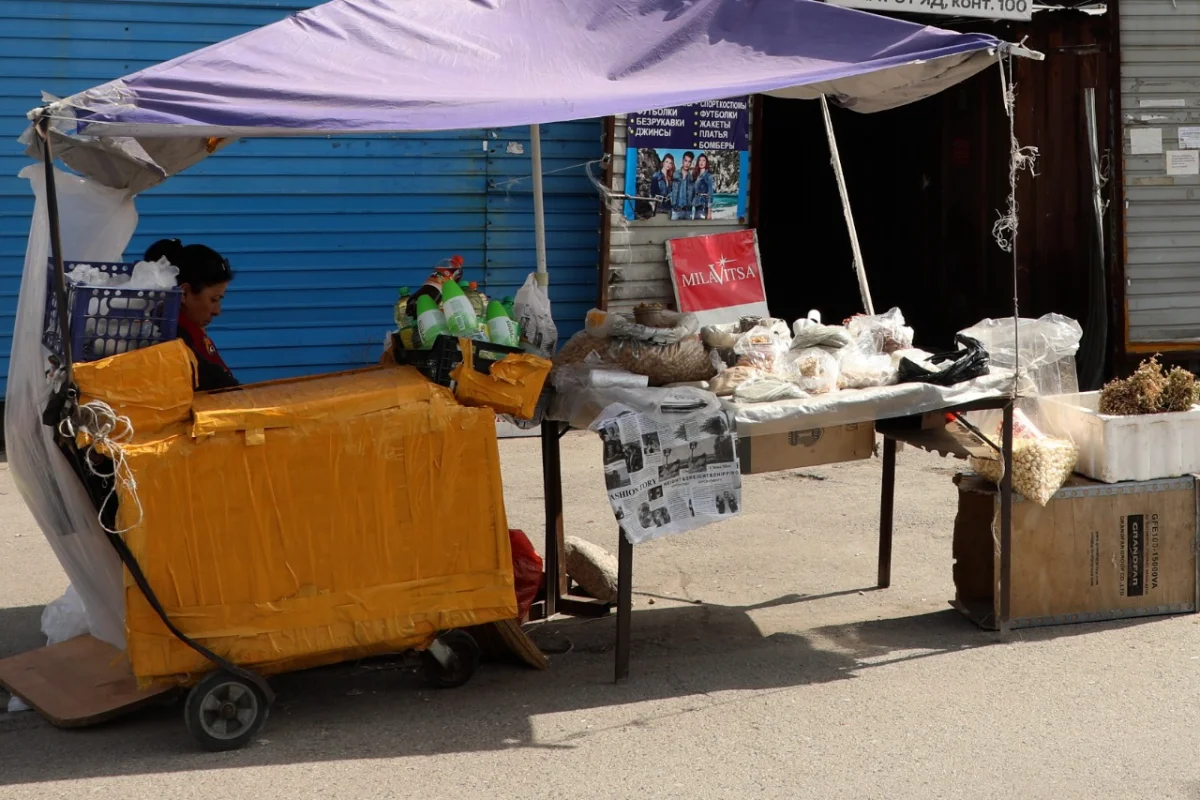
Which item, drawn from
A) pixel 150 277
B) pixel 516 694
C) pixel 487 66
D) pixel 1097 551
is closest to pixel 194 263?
pixel 150 277

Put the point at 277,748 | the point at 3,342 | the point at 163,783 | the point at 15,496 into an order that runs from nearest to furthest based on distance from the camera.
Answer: the point at 163,783 → the point at 277,748 → the point at 15,496 → the point at 3,342

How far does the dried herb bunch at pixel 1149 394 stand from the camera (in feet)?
16.5

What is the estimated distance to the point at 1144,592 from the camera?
5070 mm

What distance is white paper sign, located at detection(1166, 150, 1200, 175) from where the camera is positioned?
9383mm

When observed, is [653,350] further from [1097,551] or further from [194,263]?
[1097,551]

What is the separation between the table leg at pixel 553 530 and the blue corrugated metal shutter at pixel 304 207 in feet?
11.6

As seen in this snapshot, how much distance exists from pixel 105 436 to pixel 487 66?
1752 millimetres

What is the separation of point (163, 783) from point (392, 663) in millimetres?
1098

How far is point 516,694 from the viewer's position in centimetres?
443

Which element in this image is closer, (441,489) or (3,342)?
(441,489)

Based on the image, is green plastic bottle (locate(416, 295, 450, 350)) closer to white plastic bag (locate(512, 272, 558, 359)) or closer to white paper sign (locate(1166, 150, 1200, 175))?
white plastic bag (locate(512, 272, 558, 359))

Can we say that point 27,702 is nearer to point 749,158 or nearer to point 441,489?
point 441,489

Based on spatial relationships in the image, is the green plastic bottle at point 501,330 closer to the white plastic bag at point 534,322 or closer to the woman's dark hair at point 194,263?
the white plastic bag at point 534,322

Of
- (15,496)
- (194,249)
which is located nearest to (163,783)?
(194,249)
